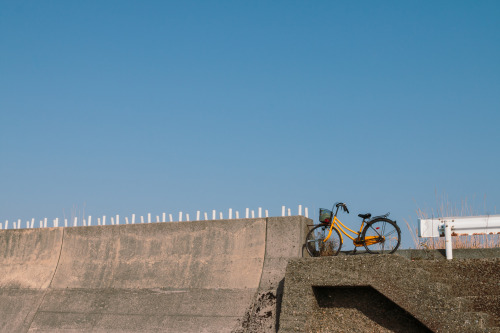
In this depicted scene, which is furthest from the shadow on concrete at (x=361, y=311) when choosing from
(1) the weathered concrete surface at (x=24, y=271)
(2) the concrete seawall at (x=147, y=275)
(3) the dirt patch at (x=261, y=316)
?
(1) the weathered concrete surface at (x=24, y=271)

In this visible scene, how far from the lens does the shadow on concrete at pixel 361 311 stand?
8.37 meters

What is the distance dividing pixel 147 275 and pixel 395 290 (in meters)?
4.95

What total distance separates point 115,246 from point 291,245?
3954 mm

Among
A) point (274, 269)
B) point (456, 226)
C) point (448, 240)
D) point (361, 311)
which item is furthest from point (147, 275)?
point (456, 226)

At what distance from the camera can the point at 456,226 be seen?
365 inches

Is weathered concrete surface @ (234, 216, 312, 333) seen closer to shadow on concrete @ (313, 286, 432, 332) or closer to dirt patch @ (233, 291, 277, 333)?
dirt patch @ (233, 291, 277, 333)

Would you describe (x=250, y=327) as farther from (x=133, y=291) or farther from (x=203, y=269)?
(x=133, y=291)

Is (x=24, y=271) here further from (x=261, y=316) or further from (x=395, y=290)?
(x=395, y=290)

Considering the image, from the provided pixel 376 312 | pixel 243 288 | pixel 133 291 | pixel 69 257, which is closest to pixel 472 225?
pixel 376 312

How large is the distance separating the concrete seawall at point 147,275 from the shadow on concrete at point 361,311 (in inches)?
43.7

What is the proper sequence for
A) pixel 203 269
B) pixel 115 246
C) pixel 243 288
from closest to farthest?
pixel 243 288
pixel 203 269
pixel 115 246

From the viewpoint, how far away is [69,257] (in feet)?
39.3

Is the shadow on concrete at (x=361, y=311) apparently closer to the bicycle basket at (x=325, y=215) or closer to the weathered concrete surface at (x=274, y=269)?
the weathered concrete surface at (x=274, y=269)

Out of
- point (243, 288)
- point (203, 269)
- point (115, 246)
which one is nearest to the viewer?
point (243, 288)
